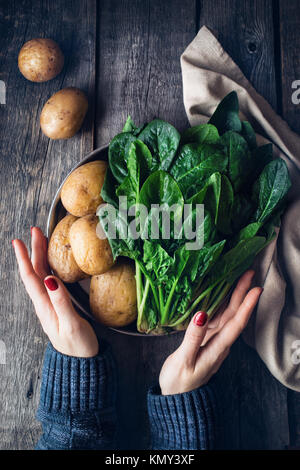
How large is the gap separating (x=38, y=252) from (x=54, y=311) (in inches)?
4.6

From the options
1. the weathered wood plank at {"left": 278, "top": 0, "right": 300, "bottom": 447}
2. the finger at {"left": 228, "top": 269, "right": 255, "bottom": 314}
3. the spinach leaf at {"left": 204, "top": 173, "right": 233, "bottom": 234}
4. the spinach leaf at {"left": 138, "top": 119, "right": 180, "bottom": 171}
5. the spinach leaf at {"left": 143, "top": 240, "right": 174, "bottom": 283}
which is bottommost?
the finger at {"left": 228, "top": 269, "right": 255, "bottom": 314}

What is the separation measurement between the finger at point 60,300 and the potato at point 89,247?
5cm

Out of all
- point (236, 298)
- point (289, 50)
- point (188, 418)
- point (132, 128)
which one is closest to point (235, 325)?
point (236, 298)

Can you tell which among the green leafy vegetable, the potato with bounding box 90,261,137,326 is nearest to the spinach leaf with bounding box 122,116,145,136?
the green leafy vegetable

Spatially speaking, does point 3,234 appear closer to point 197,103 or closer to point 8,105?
point 8,105

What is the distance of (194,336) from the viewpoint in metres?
0.73

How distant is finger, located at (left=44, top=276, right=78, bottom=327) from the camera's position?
72cm

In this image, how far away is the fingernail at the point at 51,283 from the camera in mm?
718

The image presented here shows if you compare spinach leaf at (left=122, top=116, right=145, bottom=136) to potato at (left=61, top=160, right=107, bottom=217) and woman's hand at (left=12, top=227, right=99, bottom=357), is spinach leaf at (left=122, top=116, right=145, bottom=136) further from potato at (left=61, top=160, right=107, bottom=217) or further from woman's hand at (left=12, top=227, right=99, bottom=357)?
woman's hand at (left=12, top=227, right=99, bottom=357)

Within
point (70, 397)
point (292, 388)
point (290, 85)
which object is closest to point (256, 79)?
point (290, 85)

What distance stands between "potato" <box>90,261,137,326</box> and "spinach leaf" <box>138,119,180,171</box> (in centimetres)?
19

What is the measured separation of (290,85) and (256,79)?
0.08 meters

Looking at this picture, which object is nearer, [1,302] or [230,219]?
[230,219]
